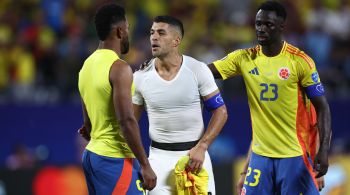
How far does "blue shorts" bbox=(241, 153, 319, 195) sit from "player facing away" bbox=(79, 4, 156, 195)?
1260 mm

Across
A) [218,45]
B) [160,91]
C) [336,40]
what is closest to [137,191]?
[160,91]

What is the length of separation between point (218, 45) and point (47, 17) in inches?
138

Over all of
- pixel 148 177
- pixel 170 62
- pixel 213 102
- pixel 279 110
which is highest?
pixel 170 62

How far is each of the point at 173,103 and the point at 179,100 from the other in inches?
2.4

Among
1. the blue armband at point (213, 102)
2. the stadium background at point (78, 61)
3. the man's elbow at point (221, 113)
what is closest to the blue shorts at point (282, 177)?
the man's elbow at point (221, 113)

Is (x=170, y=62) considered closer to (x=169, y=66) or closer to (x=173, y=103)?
(x=169, y=66)

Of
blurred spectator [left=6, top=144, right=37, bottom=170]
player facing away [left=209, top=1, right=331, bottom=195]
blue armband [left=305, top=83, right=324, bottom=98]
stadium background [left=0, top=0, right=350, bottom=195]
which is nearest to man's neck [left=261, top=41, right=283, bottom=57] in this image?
player facing away [left=209, top=1, right=331, bottom=195]

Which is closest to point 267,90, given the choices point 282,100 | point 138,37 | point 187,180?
point 282,100

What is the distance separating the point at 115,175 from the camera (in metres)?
6.68

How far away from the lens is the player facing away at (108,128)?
659 centimetres

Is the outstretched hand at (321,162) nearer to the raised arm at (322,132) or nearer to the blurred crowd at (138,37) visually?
the raised arm at (322,132)

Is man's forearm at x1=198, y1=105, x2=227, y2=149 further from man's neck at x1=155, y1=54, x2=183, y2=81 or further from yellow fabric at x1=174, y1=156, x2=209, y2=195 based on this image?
man's neck at x1=155, y1=54, x2=183, y2=81

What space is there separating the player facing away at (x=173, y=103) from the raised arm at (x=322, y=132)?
2.75ft

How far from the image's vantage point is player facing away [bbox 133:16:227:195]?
23.8 ft
